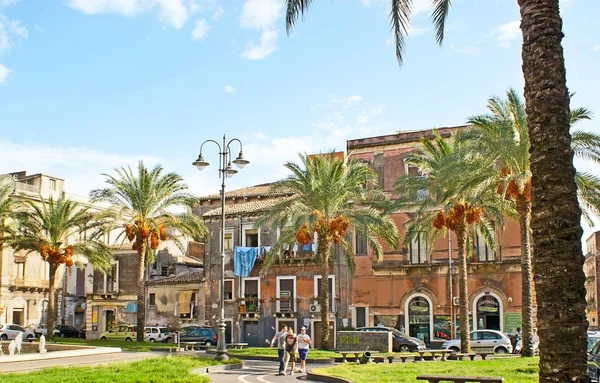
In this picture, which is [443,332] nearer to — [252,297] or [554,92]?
[252,297]

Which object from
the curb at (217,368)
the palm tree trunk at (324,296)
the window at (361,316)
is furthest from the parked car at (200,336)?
the curb at (217,368)

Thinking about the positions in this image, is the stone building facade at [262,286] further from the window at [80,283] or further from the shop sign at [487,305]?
the window at [80,283]

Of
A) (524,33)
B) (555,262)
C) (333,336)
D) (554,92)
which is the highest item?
(524,33)

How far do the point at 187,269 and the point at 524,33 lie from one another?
48.4 m

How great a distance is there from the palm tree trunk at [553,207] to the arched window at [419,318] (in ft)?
116

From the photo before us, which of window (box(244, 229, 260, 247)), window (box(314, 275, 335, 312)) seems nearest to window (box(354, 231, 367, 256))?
window (box(314, 275, 335, 312))

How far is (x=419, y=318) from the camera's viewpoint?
145 feet

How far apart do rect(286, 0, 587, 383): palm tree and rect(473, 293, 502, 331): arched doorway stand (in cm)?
3393

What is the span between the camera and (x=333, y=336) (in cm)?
4588

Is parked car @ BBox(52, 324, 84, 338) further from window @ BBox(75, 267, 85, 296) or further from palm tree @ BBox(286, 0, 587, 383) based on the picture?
palm tree @ BBox(286, 0, 587, 383)

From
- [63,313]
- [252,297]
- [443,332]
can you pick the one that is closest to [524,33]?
[443,332]

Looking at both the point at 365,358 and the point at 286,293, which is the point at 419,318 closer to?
the point at 286,293

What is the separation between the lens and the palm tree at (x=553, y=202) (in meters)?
9.02

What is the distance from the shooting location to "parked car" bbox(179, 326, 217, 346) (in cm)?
4391
